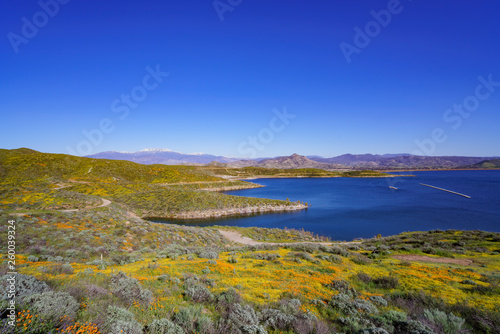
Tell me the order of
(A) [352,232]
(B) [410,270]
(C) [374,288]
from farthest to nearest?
(A) [352,232] → (B) [410,270] → (C) [374,288]

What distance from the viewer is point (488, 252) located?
15.1 meters

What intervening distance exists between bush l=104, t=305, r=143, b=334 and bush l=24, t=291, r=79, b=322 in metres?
0.74

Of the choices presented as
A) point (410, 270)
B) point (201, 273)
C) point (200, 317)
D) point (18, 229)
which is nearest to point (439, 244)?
Answer: point (410, 270)

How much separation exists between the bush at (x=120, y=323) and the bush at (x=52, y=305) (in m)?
0.74

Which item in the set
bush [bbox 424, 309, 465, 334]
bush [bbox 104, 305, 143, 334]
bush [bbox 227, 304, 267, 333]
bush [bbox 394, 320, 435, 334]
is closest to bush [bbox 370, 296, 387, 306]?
bush [bbox 424, 309, 465, 334]

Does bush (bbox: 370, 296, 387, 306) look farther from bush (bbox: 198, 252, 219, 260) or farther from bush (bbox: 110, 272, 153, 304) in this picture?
bush (bbox: 198, 252, 219, 260)

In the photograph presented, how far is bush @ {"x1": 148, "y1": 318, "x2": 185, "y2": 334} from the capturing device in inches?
Answer: 187

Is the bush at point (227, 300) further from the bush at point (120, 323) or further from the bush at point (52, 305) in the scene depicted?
the bush at point (52, 305)

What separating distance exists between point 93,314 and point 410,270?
44.8 ft

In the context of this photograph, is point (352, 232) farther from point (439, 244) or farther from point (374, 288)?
point (374, 288)

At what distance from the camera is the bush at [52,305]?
4.25 meters

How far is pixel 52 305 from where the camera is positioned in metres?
4.47

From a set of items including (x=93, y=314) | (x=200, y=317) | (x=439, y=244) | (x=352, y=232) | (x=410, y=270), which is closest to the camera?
(x=93, y=314)

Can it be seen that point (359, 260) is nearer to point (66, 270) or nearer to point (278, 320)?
point (278, 320)
